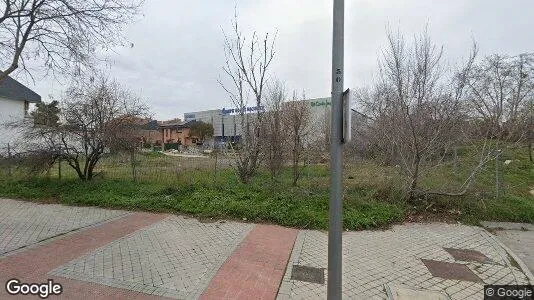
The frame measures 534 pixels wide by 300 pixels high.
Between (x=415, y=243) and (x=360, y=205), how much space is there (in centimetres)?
184

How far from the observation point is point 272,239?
576cm

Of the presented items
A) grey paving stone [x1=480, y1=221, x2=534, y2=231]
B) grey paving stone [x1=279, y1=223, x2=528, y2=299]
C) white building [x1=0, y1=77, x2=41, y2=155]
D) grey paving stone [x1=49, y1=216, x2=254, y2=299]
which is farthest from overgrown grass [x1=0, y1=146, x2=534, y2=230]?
white building [x1=0, y1=77, x2=41, y2=155]

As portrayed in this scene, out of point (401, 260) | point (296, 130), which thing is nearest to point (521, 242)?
point (401, 260)

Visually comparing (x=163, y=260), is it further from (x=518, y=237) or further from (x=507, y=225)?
(x=507, y=225)

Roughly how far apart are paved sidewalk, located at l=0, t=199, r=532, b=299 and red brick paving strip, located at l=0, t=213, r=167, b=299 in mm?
15

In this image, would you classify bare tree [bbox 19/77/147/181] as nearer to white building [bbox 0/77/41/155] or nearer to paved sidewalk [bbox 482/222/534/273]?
paved sidewalk [bbox 482/222/534/273]

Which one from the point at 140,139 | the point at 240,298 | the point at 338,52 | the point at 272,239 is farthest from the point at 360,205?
the point at 140,139

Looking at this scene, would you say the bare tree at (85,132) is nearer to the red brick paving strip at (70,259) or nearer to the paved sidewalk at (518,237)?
the red brick paving strip at (70,259)

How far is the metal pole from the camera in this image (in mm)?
2896

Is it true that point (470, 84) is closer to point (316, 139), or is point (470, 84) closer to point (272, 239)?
point (316, 139)

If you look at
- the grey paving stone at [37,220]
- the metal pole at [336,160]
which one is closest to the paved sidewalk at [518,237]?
the metal pole at [336,160]

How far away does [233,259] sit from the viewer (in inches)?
188

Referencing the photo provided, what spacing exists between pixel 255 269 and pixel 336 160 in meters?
2.43

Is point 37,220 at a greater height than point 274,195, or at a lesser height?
lesser
